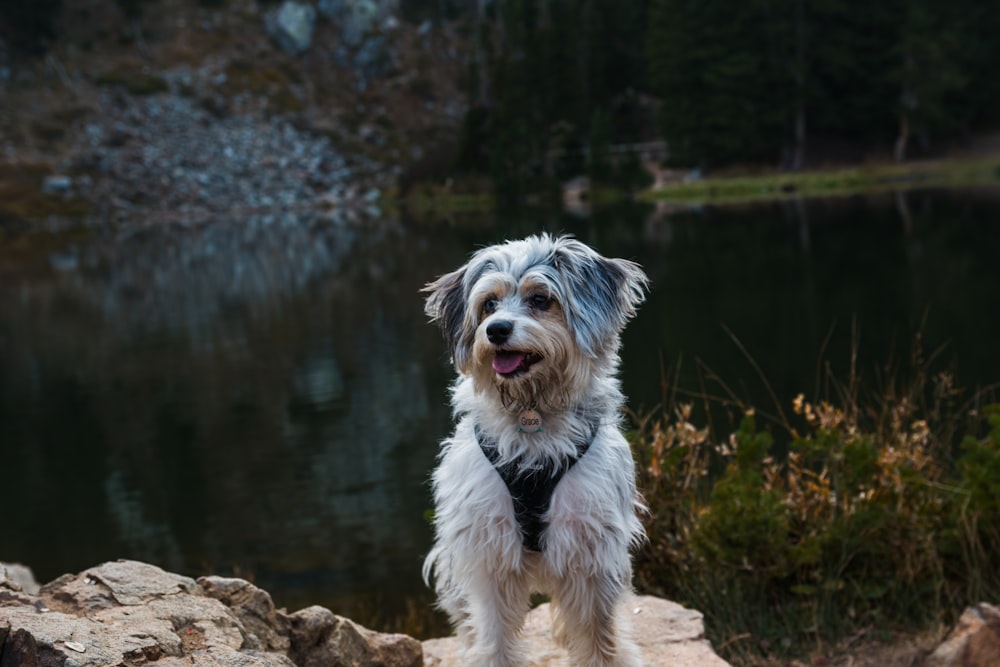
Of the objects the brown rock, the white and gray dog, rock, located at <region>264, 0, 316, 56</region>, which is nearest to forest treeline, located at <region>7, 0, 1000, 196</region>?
rock, located at <region>264, 0, 316, 56</region>

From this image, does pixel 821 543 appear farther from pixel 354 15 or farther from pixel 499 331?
pixel 354 15

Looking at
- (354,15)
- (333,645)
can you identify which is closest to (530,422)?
(333,645)

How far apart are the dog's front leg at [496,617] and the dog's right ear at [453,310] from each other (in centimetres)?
92

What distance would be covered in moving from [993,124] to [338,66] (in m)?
59.2

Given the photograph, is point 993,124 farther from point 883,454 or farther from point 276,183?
point 883,454

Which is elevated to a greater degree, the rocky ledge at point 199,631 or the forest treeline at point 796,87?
the forest treeline at point 796,87

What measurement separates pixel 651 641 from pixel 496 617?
110 cm

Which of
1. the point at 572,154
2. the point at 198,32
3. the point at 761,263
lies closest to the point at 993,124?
the point at 572,154

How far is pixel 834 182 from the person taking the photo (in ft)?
174

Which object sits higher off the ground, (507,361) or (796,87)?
(796,87)

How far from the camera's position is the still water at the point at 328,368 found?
11906 millimetres

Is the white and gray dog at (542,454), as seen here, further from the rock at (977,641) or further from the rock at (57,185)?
the rock at (57,185)

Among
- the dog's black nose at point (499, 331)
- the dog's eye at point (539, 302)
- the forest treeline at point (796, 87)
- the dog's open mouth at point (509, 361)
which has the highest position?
the forest treeline at point (796, 87)

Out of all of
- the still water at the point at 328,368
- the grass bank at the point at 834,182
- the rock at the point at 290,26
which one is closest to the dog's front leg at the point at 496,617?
the still water at the point at 328,368
